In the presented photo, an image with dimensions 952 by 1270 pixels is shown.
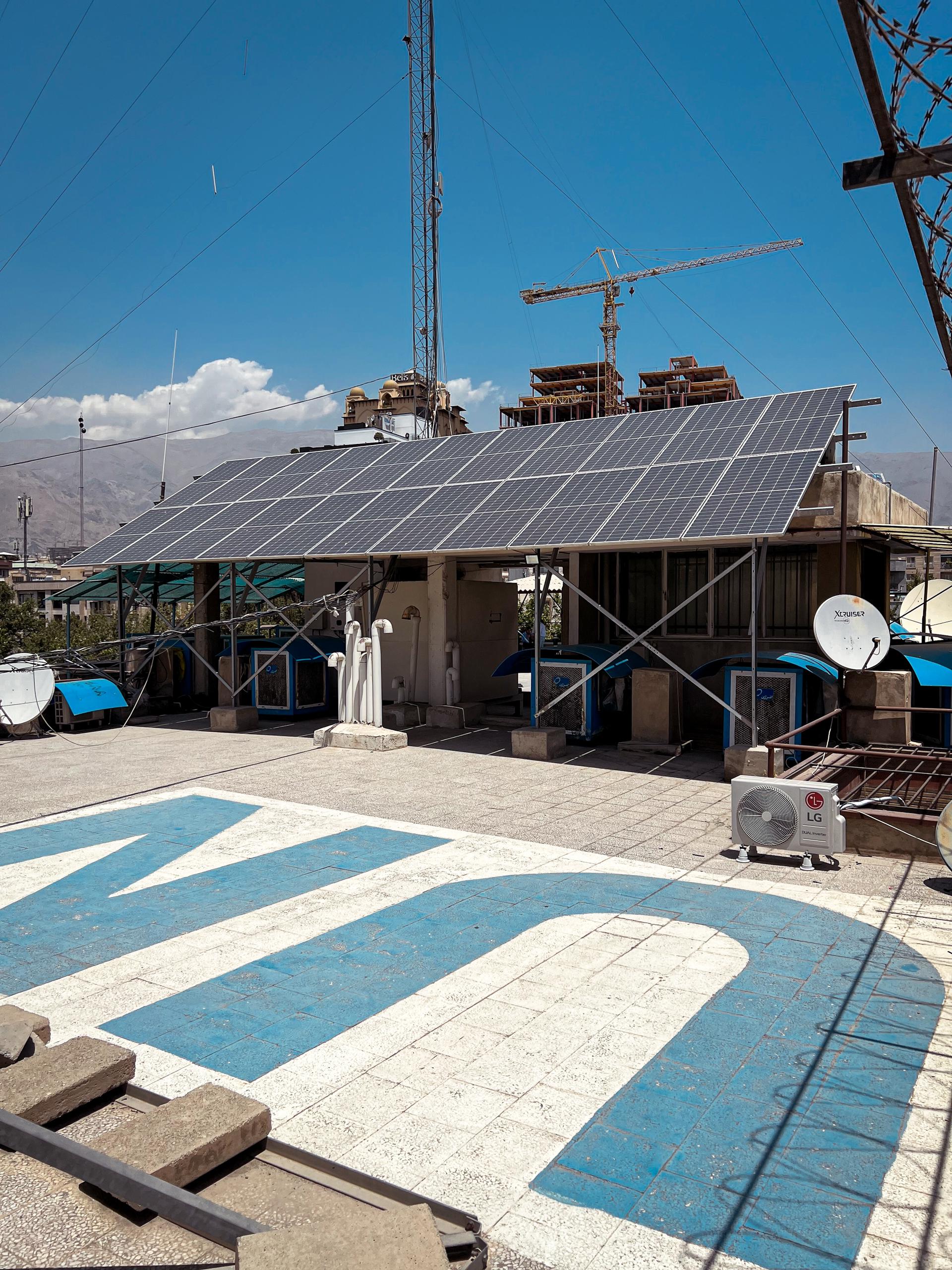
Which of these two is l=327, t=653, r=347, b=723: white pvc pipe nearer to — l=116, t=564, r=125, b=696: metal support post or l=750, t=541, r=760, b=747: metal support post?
l=116, t=564, r=125, b=696: metal support post

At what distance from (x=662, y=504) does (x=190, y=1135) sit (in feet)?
37.7

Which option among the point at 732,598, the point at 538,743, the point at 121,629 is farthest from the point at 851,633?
the point at 121,629

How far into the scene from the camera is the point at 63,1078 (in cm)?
454

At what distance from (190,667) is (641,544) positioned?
1342 centimetres

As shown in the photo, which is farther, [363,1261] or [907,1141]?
[907,1141]

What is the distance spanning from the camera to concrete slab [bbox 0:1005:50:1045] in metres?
5.29

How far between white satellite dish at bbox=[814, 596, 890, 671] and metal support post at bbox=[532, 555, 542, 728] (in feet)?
13.9

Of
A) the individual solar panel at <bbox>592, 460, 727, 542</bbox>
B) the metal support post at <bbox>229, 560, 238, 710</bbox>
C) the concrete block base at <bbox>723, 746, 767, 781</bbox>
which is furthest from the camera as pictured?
the metal support post at <bbox>229, 560, 238, 710</bbox>

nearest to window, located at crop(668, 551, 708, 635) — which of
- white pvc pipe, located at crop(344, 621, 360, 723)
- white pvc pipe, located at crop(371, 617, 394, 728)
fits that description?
white pvc pipe, located at crop(371, 617, 394, 728)

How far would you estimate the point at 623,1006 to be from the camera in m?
6.04

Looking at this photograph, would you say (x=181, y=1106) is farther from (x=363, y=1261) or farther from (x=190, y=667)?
(x=190, y=667)

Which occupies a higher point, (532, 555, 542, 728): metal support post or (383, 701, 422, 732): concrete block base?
(532, 555, 542, 728): metal support post

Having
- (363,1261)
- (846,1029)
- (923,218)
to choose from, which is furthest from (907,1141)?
(923,218)

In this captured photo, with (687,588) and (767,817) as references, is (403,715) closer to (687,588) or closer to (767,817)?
(687,588)
